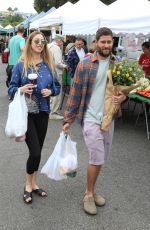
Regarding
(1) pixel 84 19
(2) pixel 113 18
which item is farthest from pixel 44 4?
(2) pixel 113 18

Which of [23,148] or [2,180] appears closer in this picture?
[2,180]

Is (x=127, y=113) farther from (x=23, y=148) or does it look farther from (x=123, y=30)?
(x=23, y=148)

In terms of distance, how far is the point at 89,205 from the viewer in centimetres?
387

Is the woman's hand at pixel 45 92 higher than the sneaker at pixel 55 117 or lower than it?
higher

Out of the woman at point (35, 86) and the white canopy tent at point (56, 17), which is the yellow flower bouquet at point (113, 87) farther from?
the white canopy tent at point (56, 17)

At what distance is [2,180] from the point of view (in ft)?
15.1

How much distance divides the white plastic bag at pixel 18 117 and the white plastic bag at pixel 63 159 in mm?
457

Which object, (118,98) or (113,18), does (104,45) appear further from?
(113,18)

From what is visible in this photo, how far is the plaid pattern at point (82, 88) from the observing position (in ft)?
11.7

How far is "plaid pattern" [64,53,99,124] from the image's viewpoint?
141 inches

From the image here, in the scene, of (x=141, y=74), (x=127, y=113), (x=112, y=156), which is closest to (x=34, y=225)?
(x=141, y=74)

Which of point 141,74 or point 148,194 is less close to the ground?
point 141,74

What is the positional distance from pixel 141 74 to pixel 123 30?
12.4 ft

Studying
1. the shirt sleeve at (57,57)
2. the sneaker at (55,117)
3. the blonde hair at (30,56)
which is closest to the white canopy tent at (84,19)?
the shirt sleeve at (57,57)
